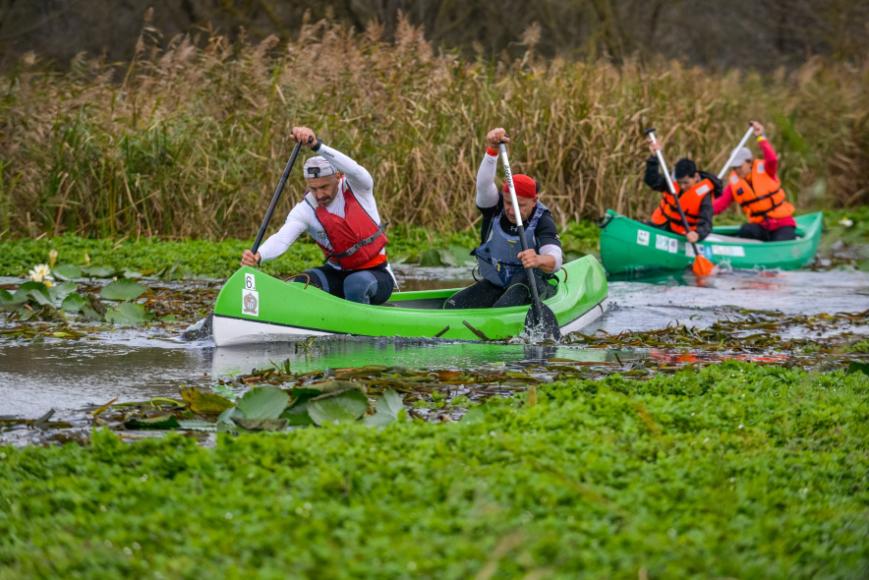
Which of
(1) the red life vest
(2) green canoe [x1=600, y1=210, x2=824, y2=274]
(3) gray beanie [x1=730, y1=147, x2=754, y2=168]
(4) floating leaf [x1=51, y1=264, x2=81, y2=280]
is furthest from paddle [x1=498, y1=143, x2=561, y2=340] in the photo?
(3) gray beanie [x1=730, y1=147, x2=754, y2=168]

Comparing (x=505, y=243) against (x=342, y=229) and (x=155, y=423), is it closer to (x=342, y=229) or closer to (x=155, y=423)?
(x=342, y=229)

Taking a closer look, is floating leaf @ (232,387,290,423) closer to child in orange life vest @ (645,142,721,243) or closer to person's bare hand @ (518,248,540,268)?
person's bare hand @ (518,248,540,268)

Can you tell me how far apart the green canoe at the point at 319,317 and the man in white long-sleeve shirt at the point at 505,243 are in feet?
0.91

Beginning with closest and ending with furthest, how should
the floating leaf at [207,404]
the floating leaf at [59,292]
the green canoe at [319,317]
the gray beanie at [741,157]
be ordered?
the floating leaf at [207,404], the green canoe at [319,317], the floating leaf at [59,292], the gray beanie at [741,157]

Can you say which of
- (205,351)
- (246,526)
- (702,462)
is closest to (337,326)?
(205,351)

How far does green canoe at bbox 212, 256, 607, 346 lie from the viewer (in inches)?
289

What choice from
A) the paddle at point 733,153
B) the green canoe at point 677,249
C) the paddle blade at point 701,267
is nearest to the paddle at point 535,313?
the green canoe at point 677,249

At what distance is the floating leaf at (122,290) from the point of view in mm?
8836

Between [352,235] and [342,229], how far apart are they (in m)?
0.07

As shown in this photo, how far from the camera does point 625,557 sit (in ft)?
11.2

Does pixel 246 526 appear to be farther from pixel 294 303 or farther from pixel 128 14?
pixel 128 14

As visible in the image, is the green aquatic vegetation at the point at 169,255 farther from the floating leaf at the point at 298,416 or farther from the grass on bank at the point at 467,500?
the grass on bank at the point at 467,500

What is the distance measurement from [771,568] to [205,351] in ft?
15.1

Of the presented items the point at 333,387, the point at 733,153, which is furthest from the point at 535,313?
the point at 733,153
